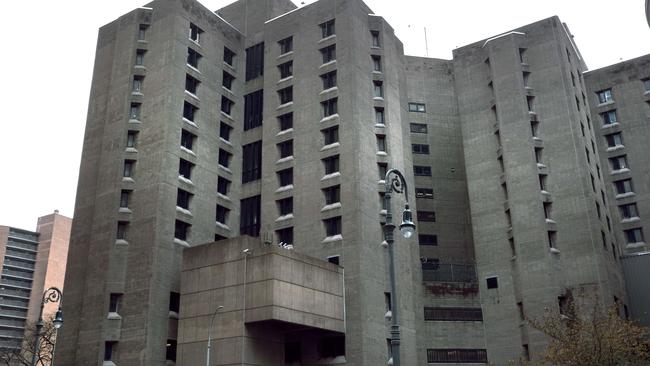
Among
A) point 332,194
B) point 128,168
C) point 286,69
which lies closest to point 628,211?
point 332,194

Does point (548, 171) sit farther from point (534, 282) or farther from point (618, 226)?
point (618, 226)

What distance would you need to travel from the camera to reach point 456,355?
6650 centimetres

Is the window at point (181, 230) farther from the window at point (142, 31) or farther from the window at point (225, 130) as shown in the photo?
the window at point (142, 31)

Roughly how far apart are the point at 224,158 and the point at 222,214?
6.56 metres

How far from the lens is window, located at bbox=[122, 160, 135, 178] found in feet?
218

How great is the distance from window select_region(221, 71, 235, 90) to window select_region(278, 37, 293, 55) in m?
6.70

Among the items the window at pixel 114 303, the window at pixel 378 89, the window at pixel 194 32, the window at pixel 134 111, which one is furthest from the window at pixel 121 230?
the window at pixel 378 89

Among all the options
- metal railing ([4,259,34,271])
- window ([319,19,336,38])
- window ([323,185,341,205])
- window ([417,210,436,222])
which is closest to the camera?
window ([323,185,341,205])

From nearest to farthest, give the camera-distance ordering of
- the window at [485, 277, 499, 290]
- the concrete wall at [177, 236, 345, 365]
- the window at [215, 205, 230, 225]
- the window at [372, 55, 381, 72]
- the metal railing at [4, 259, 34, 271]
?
the concrete wall at [177, 236, 345, 365] < the window at [485, 277, 499, 290] < the window at [215, 205, 230, 225] < the window at [372, 55, 381, 72] < the metal railing at [4, 259, 34, 271]

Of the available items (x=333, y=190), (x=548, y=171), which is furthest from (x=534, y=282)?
(x=333, y=190)

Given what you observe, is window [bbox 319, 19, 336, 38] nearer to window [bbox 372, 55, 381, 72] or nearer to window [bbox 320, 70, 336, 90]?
window [bbox 320, 70, 336, 90]

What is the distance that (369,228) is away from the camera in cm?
6388

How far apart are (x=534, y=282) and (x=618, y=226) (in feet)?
74.7

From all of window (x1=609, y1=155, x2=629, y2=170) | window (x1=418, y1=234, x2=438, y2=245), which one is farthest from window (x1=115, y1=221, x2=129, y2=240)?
window (x1=609, y1=155, x2=629, y2=170)
